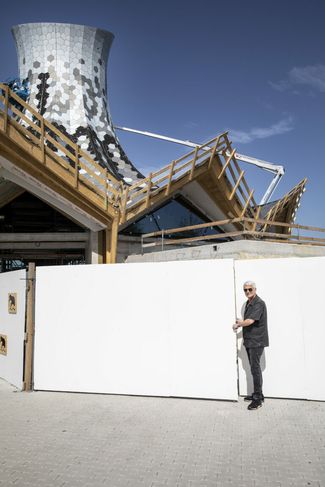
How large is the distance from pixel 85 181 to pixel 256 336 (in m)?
8.73

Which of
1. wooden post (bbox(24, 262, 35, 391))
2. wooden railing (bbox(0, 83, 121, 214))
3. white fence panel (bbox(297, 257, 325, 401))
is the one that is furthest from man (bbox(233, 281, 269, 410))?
wooden railing (bbox(0, 83, 121, 214))

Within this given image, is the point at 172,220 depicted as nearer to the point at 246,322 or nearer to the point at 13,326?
the point at 13,326

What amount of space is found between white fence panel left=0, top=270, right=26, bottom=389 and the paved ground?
1.01 metres

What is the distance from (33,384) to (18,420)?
1.51 meters

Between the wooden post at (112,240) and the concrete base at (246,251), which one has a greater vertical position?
the wooden post at (112,240)

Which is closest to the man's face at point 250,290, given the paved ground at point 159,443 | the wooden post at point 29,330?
the paved ground at point 159,443

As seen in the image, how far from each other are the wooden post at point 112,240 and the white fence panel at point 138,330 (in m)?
6.80

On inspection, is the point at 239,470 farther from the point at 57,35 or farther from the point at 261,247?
the point at 57,35

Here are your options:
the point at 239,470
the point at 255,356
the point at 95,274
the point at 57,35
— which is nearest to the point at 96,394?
the point at 95,274

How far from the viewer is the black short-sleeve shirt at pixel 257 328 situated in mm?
5605

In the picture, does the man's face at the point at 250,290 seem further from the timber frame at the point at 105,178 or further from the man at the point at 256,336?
the timber frame at the point at 105,178

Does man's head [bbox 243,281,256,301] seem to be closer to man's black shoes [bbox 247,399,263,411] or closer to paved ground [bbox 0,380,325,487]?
man's black shoes [bbox 247,399,263,411]

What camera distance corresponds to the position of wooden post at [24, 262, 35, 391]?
6.76 metres

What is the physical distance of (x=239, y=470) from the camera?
12.4 ft
